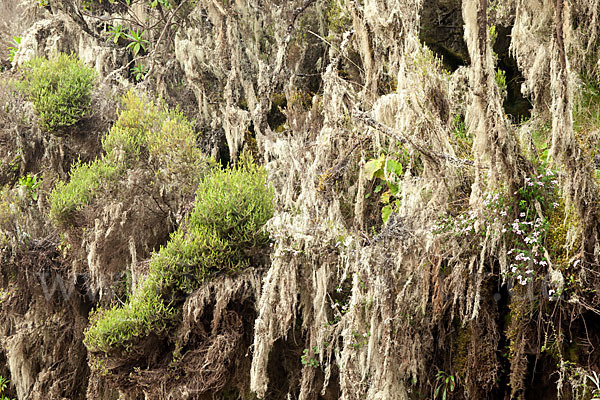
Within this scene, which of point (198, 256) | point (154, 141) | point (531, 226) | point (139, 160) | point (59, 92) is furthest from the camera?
point (59, 92)

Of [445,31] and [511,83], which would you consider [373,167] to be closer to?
[511,83]

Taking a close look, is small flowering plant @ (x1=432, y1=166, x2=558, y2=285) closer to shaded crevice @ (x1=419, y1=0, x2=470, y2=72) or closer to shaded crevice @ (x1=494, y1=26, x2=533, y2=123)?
shaded crevice @ (x1=494, y1=26, x2=533, y2=123)

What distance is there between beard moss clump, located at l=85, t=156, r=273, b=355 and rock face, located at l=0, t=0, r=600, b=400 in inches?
4.3

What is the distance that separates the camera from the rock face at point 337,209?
180 inches

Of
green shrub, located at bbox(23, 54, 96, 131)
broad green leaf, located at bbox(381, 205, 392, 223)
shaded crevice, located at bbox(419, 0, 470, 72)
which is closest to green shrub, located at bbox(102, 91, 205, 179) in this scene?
green shrub, located at bbox(23, 54, 96, 131)

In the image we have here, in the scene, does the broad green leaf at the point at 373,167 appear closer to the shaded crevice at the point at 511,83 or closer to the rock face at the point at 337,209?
the rock face at the point at 337,209

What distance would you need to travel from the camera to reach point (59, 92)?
8.38 meters

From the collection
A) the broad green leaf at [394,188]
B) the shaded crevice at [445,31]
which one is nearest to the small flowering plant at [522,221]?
the broad green leaf at [394,188]

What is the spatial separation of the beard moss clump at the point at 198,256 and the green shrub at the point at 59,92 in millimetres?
2915

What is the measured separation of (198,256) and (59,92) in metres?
3.53

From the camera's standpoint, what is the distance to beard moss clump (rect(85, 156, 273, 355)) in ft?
21.7

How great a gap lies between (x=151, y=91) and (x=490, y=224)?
5.89 meters

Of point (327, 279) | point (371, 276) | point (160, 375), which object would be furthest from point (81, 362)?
point (371, 276)

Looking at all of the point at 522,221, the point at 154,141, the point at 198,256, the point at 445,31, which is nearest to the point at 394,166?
the point at 522,221
